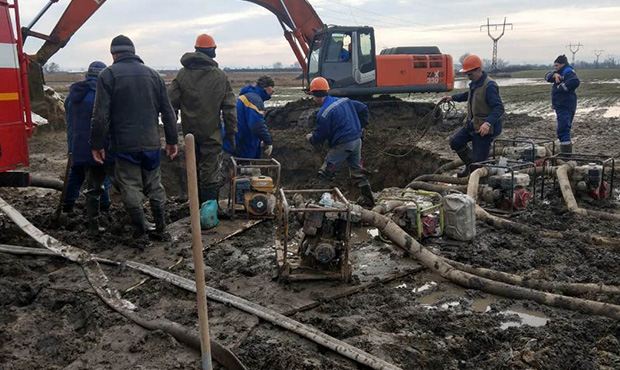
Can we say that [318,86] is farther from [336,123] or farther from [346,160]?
[346,160]

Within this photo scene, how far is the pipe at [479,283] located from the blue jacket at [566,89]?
→ 6310 millimetres

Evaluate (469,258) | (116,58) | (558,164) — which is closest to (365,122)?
(558,164)

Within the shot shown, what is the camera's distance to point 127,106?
545cm

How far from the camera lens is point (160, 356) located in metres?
3.49

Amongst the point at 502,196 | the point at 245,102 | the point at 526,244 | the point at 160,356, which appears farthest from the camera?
the point at 245,102

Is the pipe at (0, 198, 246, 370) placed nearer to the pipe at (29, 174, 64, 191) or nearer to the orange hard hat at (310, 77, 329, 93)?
the pipe at (29, 174, 64, 191)

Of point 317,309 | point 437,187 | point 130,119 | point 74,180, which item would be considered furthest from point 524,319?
point 74,180

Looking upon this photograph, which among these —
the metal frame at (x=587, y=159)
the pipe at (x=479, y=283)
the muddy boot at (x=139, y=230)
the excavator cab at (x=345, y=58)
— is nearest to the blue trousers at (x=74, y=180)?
the muddy boot at (x=139, y=230)

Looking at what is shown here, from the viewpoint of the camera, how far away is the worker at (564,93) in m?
9.82

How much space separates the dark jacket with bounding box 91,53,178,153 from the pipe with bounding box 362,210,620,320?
2.34 m

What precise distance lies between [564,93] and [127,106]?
309 inches

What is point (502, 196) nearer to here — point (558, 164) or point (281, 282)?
point (558, 164)

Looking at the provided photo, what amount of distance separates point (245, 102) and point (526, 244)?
12.9ft

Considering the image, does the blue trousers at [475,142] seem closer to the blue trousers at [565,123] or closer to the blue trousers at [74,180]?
the blue trousers at [565,123]
